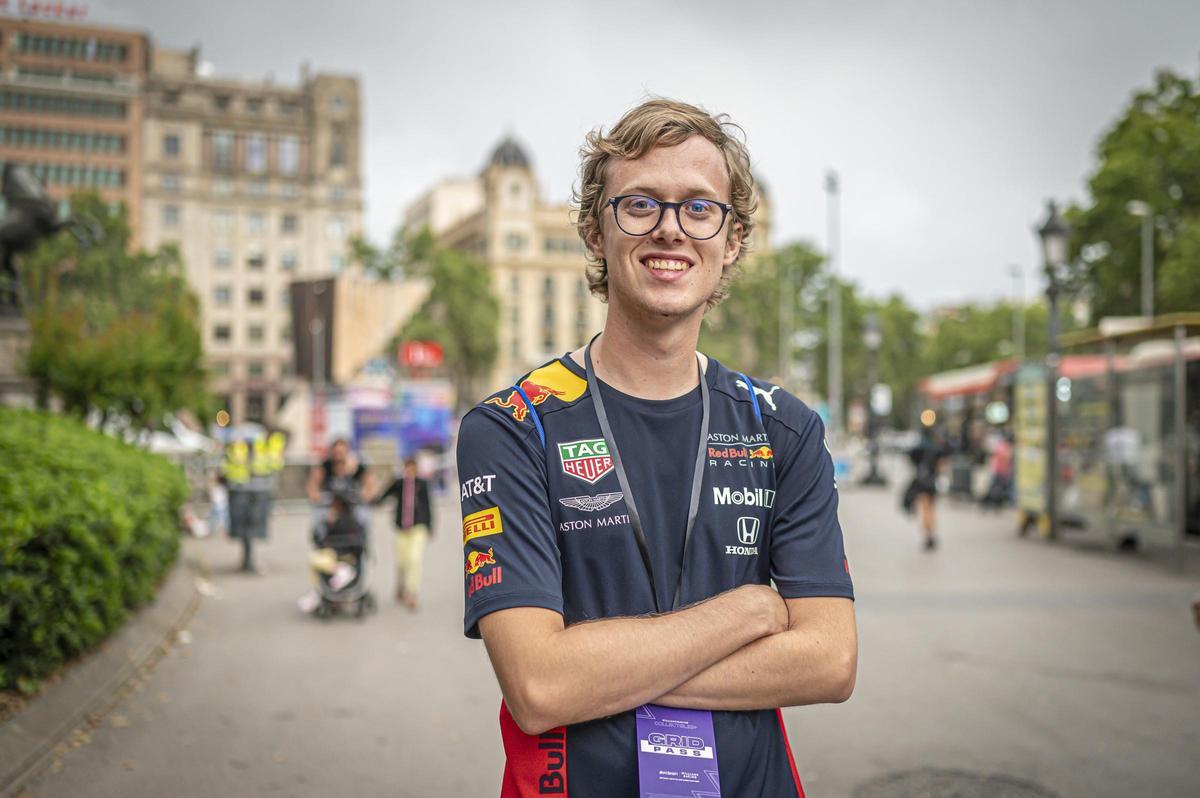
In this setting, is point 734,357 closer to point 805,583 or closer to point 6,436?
point 6,436

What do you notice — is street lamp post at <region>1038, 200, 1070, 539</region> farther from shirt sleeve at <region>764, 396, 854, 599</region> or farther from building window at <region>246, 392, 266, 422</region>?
building window at <region>246, 392, 266, 422</region>

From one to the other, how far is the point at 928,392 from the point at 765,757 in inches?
2219

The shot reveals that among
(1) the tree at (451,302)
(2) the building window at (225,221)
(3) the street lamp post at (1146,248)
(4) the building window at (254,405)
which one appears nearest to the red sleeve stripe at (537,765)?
(3) the street lamp post at (1146,248)

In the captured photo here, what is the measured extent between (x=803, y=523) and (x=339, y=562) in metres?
9.43

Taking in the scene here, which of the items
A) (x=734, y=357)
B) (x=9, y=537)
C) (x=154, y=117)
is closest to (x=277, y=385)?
(x=154, y=117)

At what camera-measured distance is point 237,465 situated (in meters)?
15.9

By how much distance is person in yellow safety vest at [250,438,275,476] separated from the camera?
15.8m

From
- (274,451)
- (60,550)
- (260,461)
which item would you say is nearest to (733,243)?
(60,550)

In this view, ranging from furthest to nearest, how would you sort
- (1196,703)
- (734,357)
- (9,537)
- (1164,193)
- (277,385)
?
(277,385) < (734,357) < (1164,193) < (1196,703) < (9,537)

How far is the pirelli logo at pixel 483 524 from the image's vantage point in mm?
2141

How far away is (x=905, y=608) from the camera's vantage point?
11.2 metres

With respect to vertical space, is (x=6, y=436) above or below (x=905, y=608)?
above

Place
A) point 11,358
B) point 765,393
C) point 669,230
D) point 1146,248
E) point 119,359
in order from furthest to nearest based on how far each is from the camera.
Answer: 1. point 1146,248
2. point 11,358
3. point 119,359
4. point 765,393
5. point 669,230

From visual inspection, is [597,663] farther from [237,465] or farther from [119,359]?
[237,465]
